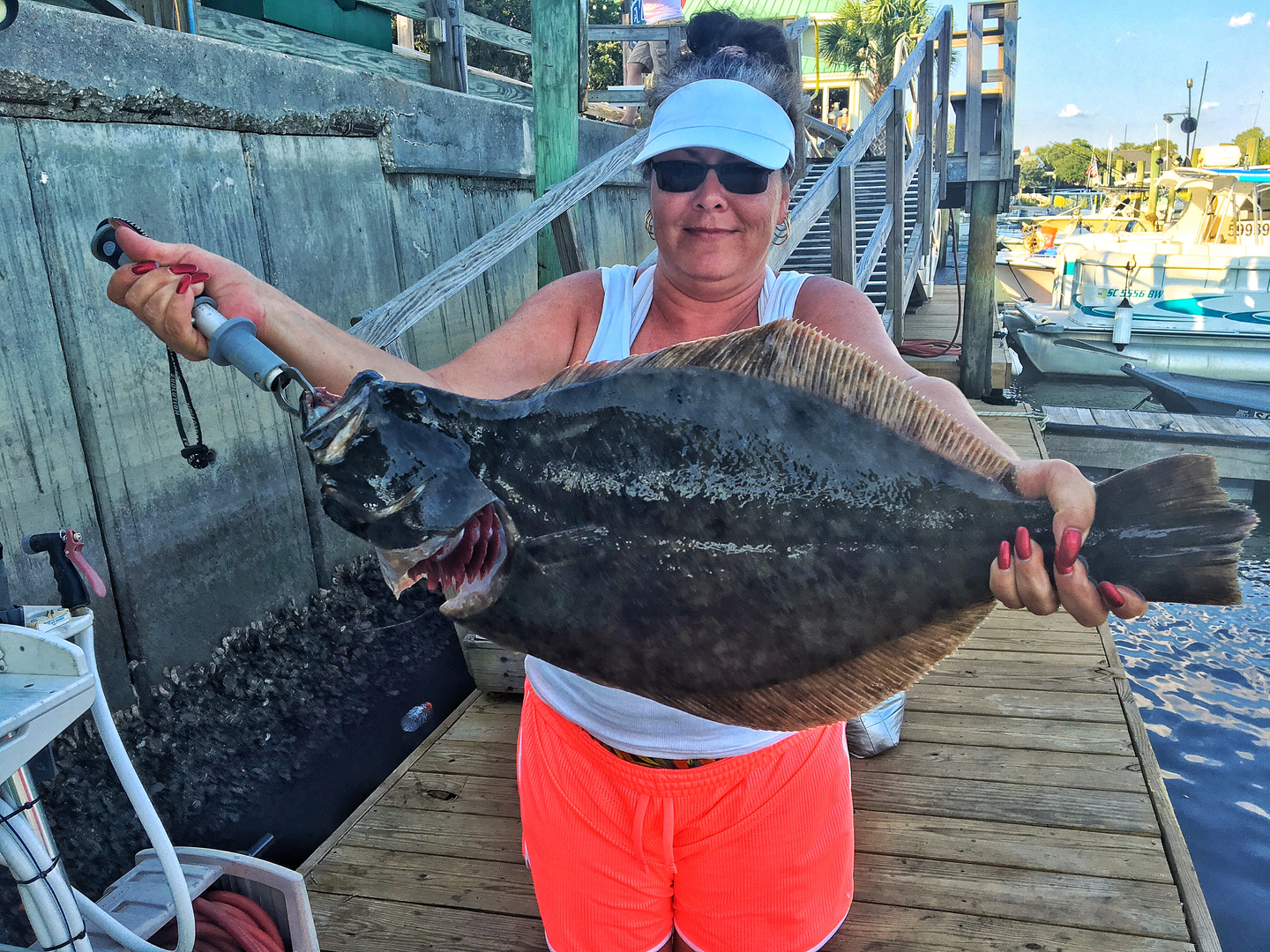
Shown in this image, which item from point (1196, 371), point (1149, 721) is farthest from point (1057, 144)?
point (1149, 721)

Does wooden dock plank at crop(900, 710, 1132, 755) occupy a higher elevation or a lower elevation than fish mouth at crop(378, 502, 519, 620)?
lower

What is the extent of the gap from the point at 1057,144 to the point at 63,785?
131 m

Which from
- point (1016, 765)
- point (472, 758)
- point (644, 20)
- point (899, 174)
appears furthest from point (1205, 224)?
point (472, 758)

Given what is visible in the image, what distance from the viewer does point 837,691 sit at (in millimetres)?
1356

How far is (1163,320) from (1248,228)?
3036 mm

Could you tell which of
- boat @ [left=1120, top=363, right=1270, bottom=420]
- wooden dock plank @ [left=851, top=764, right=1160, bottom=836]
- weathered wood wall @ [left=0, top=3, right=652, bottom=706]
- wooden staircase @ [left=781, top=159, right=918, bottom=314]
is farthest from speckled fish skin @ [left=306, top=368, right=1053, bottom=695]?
boat @ [left=1120, top=363, right=1270, bottom=420]

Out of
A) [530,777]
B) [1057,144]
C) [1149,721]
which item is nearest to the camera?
[530,777]

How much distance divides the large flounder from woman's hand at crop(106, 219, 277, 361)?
442mm

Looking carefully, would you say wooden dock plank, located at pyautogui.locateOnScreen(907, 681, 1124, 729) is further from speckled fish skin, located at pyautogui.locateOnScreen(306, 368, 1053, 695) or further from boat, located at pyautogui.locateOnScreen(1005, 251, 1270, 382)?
boat, located at pyautogui.locateOnScreen(1005, 251, 1270, 382)

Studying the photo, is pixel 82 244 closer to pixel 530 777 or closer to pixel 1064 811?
pixel 530 777

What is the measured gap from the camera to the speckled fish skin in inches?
49.0

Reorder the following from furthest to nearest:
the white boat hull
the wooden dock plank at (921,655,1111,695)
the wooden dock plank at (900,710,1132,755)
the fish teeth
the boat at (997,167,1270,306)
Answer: the boat at (997,167,1270,306), the white boat hull, the wooden dock plank at (921,655,1111,695), the wooden dock plank at (900,710,1132,755), the fish teeth

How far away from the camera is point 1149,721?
6.34m

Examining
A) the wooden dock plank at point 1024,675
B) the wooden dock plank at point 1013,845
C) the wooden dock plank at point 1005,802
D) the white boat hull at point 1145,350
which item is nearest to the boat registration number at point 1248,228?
the white boat hull at point 1145,350
